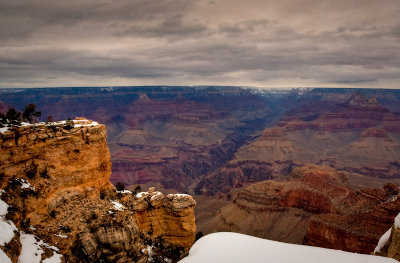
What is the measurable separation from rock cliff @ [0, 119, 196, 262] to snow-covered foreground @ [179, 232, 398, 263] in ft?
29.5

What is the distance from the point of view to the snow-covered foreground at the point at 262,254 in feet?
61.3

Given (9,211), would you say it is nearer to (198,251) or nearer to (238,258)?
(198,251)

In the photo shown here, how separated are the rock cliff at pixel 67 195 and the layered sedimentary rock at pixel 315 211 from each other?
127ft

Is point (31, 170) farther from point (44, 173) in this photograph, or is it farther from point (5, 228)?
point (5, 228)

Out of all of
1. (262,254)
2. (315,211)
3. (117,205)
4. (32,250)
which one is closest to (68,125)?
(117,205)

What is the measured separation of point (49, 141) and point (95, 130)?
15.7ft

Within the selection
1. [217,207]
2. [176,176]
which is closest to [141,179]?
[176,176]

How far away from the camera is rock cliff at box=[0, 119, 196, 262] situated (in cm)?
2417

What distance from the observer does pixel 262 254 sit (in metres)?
20.3

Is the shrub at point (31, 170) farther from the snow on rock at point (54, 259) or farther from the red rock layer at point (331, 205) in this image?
the red rock layer at point (331, 205)

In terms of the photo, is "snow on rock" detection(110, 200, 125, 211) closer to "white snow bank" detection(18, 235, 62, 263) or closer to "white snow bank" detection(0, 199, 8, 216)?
"white snow bank" detection(18, 235, 62, 263)

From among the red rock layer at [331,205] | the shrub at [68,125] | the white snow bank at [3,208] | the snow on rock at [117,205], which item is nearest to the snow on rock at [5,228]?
the white snow bank at [3,208]

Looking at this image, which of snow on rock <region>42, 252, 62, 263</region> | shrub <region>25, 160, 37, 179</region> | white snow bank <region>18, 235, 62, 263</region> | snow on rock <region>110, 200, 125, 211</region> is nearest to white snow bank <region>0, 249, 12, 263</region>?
white snow bank <region>18, 235, 62, 263</region>

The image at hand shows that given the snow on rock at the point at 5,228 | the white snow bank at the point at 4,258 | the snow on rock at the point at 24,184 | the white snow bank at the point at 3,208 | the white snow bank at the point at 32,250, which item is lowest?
the white snow bank at the point at 32,250
